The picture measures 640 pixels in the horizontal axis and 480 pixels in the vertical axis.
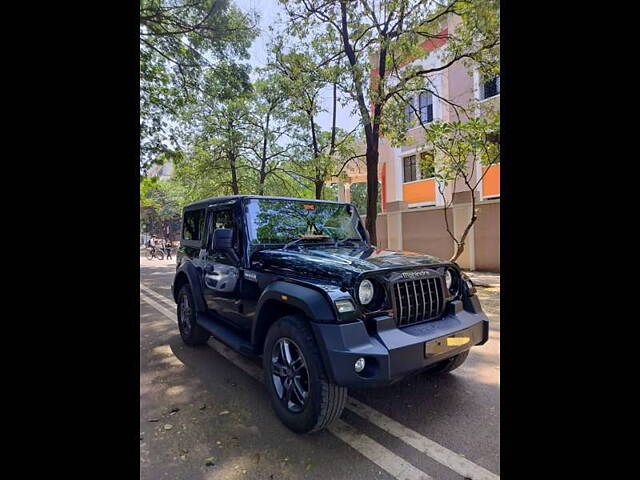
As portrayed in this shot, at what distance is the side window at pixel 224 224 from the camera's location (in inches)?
141

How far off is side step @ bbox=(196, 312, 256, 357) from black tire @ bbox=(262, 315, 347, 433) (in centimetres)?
60

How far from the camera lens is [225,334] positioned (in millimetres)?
3518

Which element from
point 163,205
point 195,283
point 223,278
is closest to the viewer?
point 223,278

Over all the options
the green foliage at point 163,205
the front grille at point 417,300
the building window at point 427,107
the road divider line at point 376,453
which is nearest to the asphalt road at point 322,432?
the road divider line at point 376,453

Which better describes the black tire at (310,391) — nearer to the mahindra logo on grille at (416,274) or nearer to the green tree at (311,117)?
the mahindra logo on grille at (416,274)

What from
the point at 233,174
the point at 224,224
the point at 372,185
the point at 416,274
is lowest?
the point at 416,274

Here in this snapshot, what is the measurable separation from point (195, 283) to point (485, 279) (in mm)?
7682

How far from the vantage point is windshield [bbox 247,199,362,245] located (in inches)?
139

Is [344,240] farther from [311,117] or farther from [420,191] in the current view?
[420,191]

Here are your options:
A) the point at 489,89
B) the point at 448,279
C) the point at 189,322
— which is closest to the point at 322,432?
the point at 448,279

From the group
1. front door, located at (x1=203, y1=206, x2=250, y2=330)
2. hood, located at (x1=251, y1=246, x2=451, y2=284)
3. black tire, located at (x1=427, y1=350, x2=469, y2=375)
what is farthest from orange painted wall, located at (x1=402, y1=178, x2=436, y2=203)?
hood, located at (x1=251, y1=246, x2=451, y2=284)

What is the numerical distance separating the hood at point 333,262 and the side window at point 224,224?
399 millimetres
